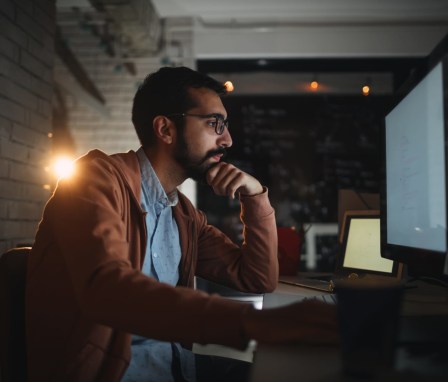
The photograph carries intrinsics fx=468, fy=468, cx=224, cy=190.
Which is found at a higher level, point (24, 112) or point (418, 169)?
point (24, 112)

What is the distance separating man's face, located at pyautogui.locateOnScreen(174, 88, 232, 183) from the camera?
1508 mm

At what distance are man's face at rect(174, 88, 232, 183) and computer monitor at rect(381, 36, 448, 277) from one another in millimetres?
546

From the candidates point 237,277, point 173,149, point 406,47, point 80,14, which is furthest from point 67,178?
point 406,47

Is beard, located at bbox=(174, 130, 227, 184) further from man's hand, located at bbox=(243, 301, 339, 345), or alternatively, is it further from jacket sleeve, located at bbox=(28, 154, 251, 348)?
man's hand, located at bbox=(243, 301, 339, 345)

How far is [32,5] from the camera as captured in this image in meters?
2.64

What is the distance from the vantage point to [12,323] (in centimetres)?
100

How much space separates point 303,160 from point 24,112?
283 centimetres

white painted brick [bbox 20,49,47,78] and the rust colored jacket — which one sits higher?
white painted brick [bbox 20,49,47,78]

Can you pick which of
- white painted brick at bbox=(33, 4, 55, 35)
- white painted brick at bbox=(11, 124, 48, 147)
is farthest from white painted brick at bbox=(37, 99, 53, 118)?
white painted brick at bbox=(33, 4, 55, 35)

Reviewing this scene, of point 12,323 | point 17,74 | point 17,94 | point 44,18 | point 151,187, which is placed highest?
point 44,18

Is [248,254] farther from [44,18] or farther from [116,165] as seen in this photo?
[44,18]

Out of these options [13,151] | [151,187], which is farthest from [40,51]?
[151,187]

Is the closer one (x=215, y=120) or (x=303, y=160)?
(x=215, y=120)

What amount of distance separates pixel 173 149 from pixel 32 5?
173 cm
